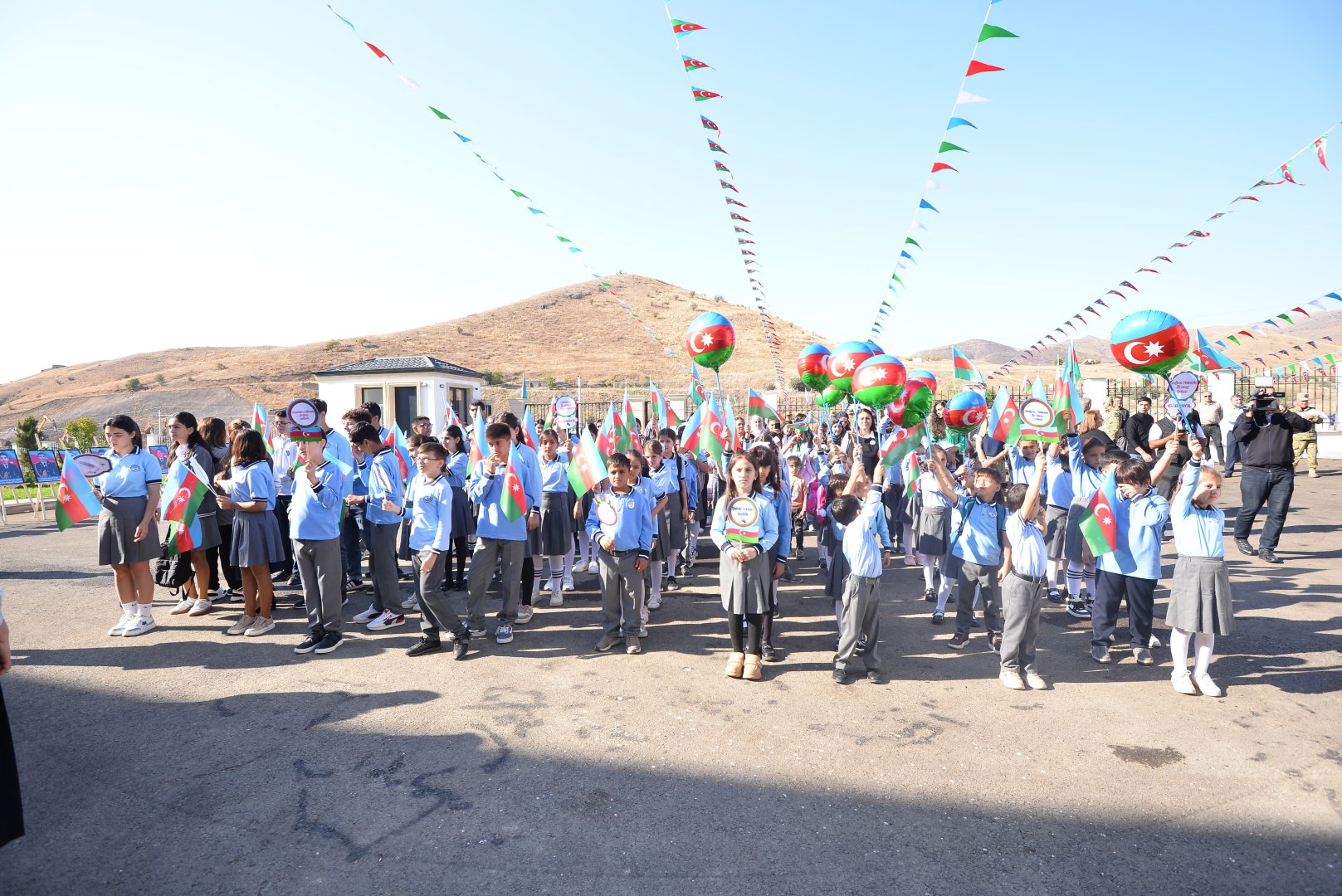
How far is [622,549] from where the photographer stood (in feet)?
19.0

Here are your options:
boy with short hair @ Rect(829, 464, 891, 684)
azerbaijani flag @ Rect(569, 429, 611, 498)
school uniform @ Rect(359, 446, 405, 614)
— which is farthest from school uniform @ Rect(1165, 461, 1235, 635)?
school uniform @ Rect(359, 446, 405, 614)

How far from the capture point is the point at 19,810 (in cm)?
280

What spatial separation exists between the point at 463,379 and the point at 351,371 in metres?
3.85

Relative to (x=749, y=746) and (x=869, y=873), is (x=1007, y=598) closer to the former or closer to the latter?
(x=749, y=746)

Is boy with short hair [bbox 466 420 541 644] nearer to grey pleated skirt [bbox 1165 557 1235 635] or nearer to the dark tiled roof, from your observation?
grey pleated skirt [bbox 1165 557 1235 635]

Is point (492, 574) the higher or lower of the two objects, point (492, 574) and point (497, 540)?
the lower

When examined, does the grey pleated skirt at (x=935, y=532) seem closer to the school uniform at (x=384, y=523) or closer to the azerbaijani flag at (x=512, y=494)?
the azerbaijani flag at (x=512, y=494)

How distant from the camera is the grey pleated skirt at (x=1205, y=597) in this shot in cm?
476

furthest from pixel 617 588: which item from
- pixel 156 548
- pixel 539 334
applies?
pixel 539 334

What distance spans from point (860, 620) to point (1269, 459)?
7.12 meters

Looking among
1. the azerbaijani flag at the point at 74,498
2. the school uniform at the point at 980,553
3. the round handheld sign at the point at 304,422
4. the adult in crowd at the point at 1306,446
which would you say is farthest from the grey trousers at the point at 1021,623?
the azerbaijani flag at the point at 74,498

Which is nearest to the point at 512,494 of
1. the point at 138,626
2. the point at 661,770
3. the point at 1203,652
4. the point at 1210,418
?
the point at 661,770

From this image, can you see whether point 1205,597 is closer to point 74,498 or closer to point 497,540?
point 497,540

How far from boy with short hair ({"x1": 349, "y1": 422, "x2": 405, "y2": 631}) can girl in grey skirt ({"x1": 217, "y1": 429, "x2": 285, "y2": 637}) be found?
749 mm
